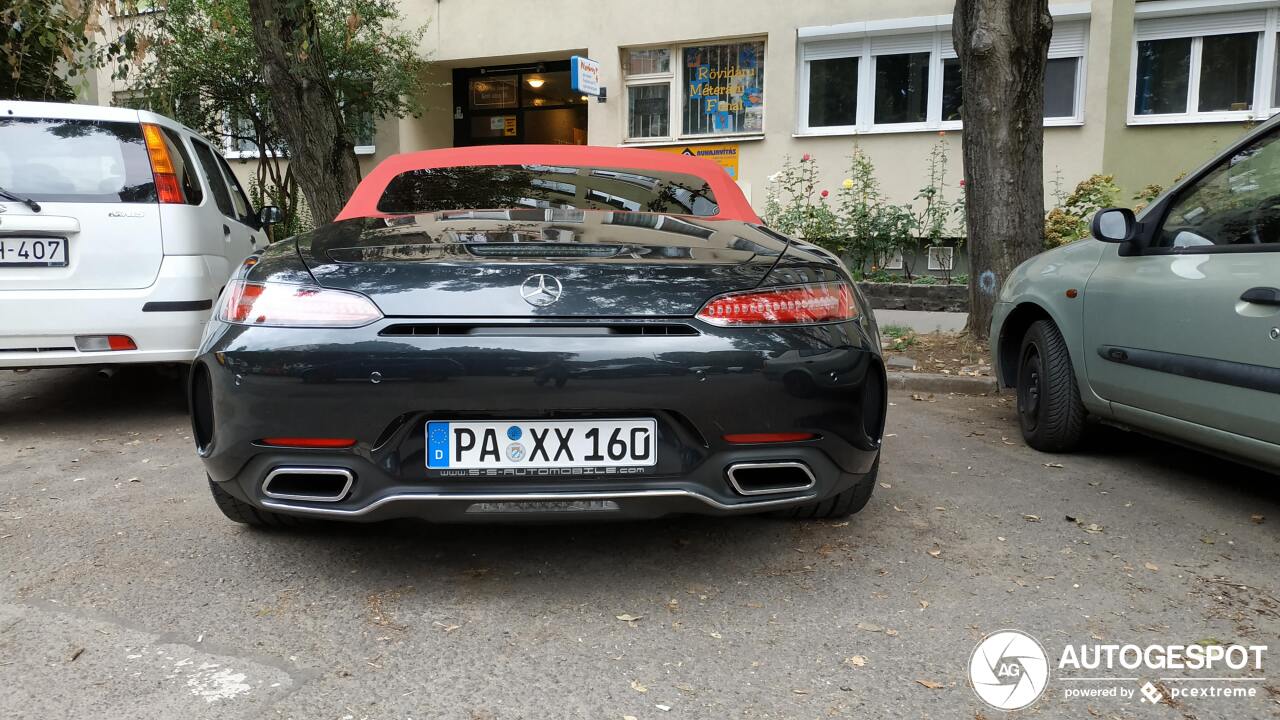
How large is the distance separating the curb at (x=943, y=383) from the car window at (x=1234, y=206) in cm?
235

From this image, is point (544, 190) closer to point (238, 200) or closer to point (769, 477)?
point (769, 477)

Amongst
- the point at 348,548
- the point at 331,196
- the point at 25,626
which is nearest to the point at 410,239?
the point at 348,548

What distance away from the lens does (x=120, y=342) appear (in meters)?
4.68

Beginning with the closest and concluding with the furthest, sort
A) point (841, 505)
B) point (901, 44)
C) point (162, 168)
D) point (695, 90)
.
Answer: point (841, 505) → point (162, 168) → point (901, 44) → point (695, 90)

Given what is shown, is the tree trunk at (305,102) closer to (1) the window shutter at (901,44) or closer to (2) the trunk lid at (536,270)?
(2) the trunk lid at (536,270)

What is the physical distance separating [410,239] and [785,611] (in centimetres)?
149

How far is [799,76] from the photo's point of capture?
12773 millimetres

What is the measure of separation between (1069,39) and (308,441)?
11840 millimetres

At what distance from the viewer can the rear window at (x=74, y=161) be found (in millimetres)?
4617

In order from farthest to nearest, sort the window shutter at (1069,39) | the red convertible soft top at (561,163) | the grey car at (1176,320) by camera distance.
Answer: the window shutter at (1069,39) → the red convertible soft top at (561,163) → the grey car at (1176,320)

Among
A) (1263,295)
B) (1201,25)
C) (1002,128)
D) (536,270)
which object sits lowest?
(1263,295)

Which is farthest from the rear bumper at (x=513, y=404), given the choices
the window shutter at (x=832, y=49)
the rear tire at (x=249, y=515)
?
the window shutter at (x=832, y=49)

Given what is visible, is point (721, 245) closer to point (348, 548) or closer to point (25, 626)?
point (348, 548)

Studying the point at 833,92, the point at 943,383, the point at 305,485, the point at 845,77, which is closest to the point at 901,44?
the point at 845,77
